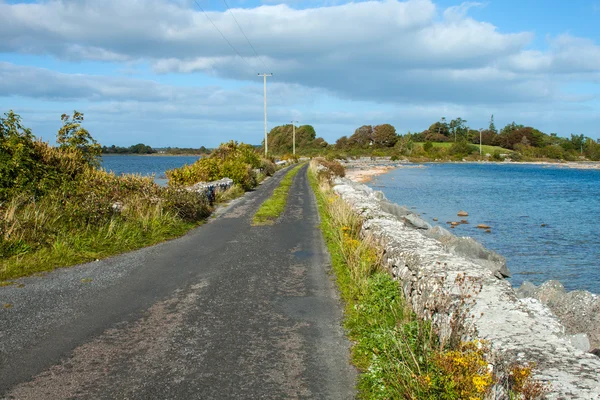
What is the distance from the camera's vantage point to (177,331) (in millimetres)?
6188

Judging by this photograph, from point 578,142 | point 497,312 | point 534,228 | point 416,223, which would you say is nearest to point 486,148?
point 578,142

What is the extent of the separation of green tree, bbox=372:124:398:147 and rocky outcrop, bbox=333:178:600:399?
455 feet

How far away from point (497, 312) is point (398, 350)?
1.05m

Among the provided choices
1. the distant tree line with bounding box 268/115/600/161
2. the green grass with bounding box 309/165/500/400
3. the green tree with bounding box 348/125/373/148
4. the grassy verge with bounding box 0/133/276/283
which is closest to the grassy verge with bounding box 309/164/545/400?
the green grass with bounding box 309/165/500/400

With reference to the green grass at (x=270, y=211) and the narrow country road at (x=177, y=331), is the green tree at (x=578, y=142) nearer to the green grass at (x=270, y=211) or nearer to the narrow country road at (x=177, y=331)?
the green grass at (x=270, y=211)

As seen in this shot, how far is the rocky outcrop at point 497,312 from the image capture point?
3.48 meters

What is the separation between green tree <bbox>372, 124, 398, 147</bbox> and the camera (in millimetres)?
145000

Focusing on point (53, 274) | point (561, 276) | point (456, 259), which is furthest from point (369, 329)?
point (561, 276)

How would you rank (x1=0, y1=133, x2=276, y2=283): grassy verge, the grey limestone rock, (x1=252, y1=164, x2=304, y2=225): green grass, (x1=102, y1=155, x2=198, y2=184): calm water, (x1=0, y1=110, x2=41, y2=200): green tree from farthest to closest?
1. (x1=102, y1=155, x2=198, y2=184): calm water
2. the grey limestone rock
3. (x1=252, y1=164, x2=304, y2=225): green grass
4. (x1=0, y1=110, x2=41, y2=200): green tree
5. (x1=0, y1=133, x2=276, y2=283): grassy verge

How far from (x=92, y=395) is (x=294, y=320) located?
285 centimetres

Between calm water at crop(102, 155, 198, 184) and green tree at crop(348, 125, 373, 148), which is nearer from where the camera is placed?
calm water at crop(102, 155, 198, 184)

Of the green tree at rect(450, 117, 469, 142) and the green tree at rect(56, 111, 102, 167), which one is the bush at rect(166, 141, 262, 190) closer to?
the green tree at rect(56, 111, 102, 167)

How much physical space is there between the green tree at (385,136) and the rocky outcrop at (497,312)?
13880 cm

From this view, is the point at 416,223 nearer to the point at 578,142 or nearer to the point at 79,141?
the point at 79,141
